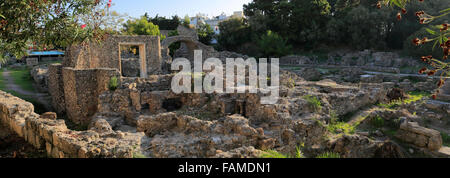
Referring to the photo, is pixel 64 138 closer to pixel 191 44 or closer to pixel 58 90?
pixel 58 90

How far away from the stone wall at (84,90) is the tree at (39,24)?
189 inches

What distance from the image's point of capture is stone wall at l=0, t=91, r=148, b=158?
5.01m

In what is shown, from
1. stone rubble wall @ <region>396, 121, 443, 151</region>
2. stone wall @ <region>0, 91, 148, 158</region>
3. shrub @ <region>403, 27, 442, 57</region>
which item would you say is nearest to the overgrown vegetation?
shrub @ <region>403, 27, 442, 57</region>

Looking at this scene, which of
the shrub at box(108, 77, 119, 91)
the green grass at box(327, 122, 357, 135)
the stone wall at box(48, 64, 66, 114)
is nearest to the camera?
the green grass at box(327, 122, 357, 135)

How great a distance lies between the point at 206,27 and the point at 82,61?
103 ft

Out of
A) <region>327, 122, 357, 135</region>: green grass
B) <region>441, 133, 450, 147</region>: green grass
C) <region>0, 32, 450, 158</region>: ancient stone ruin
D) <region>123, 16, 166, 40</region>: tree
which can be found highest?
<region>123, 16, 166, 40</region>: tree

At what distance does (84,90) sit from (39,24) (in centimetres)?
587

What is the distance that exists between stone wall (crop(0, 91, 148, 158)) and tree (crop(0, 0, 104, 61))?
1584mm

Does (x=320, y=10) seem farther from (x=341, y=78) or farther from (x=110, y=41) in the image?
(x=110, y=41)

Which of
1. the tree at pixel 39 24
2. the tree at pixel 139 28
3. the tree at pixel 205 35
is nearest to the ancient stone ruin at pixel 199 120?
the tree at pixel 39 24

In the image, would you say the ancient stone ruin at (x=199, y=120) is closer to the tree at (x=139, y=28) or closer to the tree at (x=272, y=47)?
the tree at (x=139, y=28)

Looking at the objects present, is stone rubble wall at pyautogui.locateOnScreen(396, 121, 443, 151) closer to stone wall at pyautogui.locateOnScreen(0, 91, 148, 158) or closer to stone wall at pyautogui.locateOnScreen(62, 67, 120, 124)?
stone wall at pyautogui.locateOnScreen(0, 91, 148, 158)

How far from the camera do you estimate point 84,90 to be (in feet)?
40.1

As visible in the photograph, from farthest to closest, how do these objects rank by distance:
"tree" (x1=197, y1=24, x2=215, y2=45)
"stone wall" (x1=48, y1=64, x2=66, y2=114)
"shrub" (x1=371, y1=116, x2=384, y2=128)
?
"tree" (x1=197, y1=24, x2=215, y2=45) < "stone wall" (x1=48, y1=64, x2=66, y2=114) < "shrub" (x1=371, y1=116, x2=384, y2=128)
